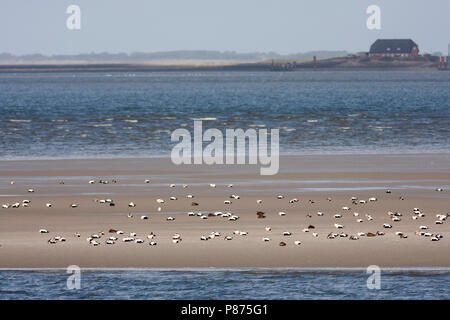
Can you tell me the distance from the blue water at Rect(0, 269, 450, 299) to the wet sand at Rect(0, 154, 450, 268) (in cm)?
52

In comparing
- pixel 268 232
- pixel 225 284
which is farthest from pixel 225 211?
pixel 225 284

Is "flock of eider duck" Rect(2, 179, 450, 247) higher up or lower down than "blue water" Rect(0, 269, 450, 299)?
higher up

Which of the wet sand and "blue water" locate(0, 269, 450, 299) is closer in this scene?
"blue water" locate(0, 269, 450, 299)

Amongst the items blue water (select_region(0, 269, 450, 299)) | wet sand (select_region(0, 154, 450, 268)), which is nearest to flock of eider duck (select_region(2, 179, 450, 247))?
wet sand (select_region(0, 154, 450, 268))

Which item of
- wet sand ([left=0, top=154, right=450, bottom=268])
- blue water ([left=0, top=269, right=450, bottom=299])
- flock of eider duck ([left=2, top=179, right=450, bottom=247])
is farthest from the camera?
flock of eider duck ([left=2, top=179, right=450, bottom=247])

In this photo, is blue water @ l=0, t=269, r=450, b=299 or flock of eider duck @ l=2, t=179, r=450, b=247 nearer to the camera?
blue water @ l=0, t=269, r=450, b=299

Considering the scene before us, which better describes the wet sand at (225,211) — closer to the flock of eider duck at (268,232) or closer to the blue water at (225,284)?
the flock of eider duck at (268,232)

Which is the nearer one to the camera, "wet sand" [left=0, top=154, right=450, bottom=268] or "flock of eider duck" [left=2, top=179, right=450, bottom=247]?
"wet sand" [left=0, top=154, right=450, bottom=268]

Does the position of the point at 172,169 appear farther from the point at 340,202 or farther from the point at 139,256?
the point at 139,256

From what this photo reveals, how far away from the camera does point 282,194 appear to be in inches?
865

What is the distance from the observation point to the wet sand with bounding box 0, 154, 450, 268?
49.1ft

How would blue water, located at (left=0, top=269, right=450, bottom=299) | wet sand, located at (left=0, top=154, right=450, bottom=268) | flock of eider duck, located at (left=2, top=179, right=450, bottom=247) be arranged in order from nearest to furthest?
blue water, located at (left=0, top=269, right=450, bottom=299) → wet sand, located at (left=0, top=154, right=450, bottom=268) → flock of eider duck, located at (left=2, top=179, right=450, bottom=247)

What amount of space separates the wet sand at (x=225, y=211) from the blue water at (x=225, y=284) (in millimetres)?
523

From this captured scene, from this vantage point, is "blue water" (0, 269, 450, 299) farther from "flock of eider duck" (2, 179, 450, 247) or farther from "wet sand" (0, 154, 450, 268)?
"flock of eider duck" (2, 179, 450, 247)
